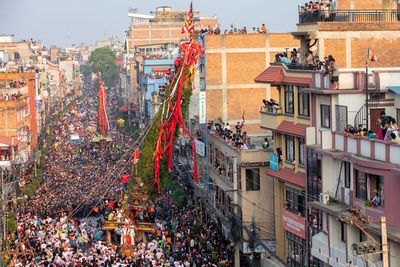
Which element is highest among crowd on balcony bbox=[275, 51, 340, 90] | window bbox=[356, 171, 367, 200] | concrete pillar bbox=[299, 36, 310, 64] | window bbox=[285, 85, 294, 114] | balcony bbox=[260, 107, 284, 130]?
concrete pillar bbox=[299, 36, 310, 64]

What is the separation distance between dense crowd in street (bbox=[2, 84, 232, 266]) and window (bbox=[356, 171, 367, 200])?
37.8ft

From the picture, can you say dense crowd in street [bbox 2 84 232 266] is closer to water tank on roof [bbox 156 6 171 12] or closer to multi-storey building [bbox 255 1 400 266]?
multi-storey building [bbox 255 1 400 266]

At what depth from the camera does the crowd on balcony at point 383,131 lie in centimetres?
2136

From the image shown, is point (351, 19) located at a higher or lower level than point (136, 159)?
higher

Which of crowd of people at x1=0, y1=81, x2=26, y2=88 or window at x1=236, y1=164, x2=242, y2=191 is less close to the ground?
crowd of people at x1=0, y1=81, x2=26, y2=88

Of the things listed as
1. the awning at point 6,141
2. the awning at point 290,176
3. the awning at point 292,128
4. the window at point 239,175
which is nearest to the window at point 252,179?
the window at point 239,175

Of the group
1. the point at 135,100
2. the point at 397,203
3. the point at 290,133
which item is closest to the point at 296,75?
the point at 290,133

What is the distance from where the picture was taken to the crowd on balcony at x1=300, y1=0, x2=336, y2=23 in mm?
29047

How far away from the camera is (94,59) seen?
652 feet

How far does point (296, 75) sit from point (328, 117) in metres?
3.52

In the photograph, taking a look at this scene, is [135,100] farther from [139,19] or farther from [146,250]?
[146,250]

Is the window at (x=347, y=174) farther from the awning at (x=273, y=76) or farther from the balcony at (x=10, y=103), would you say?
the balcony at (x=10, y=103)

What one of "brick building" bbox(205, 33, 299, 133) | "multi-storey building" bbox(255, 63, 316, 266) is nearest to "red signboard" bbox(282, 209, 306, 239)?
"multi-storey building" bbox(255, 63, 316, 266)

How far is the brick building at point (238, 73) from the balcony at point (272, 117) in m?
11.6
